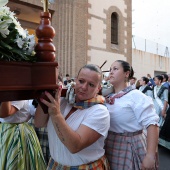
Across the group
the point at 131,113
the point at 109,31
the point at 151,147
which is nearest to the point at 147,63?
the point at 109,31

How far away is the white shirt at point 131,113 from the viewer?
2053 millimetres

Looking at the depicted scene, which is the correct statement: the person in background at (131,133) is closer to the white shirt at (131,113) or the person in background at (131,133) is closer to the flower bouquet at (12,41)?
the white shirt at (131,113)

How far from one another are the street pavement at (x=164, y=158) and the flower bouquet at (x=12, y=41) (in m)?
3.79

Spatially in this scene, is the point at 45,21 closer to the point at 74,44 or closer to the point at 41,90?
the point at 41,90

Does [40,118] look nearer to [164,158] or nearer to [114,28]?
[164,158]

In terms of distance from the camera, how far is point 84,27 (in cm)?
988

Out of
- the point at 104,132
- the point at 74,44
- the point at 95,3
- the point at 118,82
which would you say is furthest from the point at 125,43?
the point at 104,132

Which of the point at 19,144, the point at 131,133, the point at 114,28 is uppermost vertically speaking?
the point at 114,28

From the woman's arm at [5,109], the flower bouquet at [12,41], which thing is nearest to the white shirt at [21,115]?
the woman's arm at [5,109]

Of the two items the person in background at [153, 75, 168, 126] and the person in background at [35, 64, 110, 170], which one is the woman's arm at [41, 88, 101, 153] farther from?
the person in background at [153, 75, 168, 126]

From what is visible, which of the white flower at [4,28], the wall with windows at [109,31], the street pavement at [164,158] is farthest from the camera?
the wall with windows at [109,31]

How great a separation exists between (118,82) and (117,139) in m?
0.54

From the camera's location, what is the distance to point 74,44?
9.38m

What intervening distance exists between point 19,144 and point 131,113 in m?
1.10
